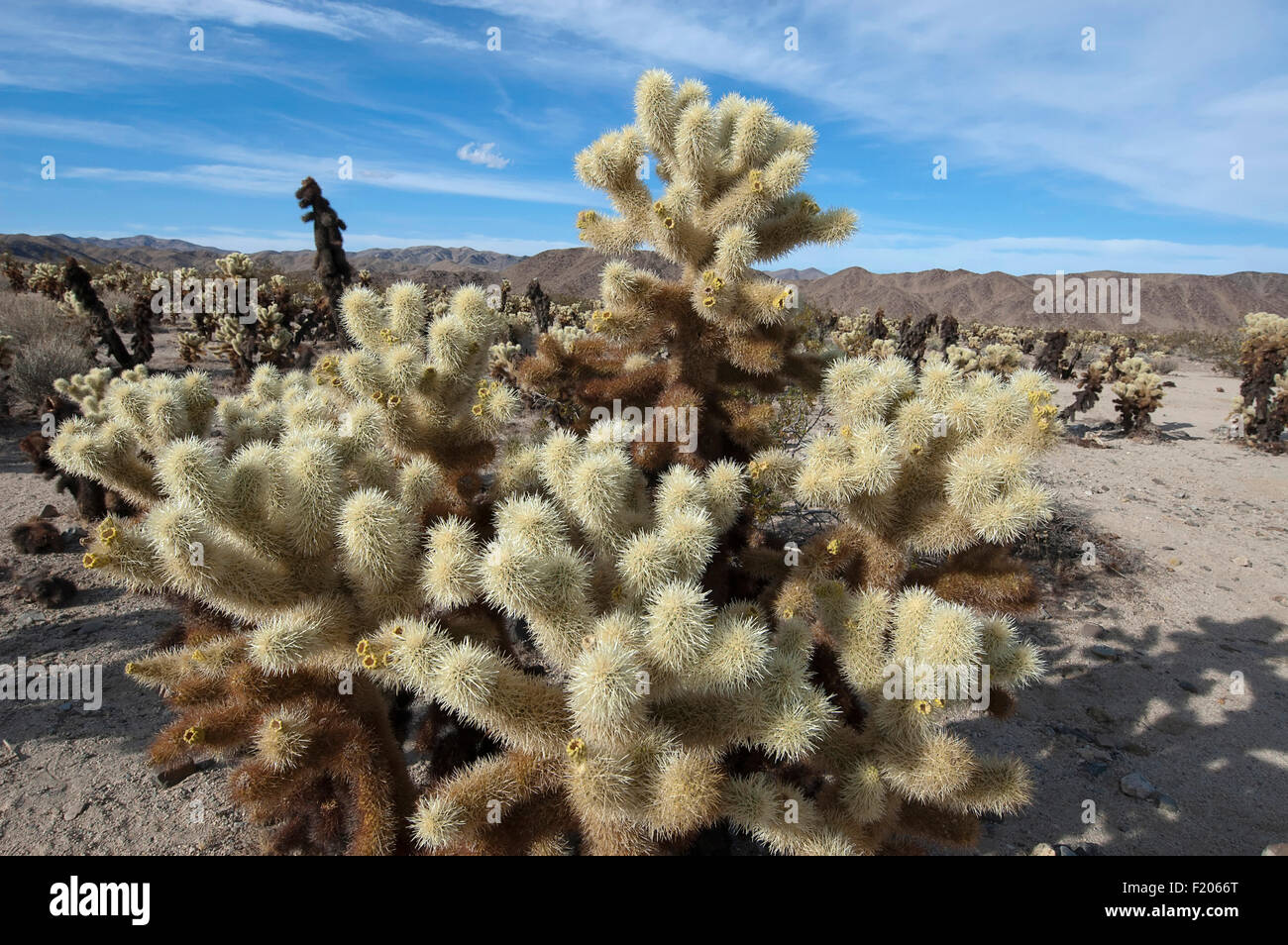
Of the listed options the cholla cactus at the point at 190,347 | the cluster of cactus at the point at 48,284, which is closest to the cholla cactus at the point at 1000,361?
the cholla cactus at the point at 190,347

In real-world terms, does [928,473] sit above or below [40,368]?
below

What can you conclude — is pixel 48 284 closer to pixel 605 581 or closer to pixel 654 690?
pixel 605 581

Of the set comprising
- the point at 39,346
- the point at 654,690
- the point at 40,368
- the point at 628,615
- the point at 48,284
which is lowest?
the point at 654,690

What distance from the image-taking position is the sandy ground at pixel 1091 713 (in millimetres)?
3574

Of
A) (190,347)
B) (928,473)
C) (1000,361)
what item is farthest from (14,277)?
(1000,361)

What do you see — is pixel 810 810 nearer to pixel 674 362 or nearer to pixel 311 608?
pixel 311 608

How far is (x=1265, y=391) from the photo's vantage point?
12375 millimetres

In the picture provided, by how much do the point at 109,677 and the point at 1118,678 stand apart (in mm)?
7588

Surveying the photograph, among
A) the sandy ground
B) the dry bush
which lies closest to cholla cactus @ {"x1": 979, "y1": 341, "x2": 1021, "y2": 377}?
the sandy ground

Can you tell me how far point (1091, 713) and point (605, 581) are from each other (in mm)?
4298

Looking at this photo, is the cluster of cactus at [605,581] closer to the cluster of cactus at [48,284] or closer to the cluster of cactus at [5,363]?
the cluster of cactus at [5,363]

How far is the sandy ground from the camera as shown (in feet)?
11.7

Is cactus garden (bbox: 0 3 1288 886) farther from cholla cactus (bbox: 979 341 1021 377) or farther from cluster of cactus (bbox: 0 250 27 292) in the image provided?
cluster of cactus (bbox: 0 250 27 292)
